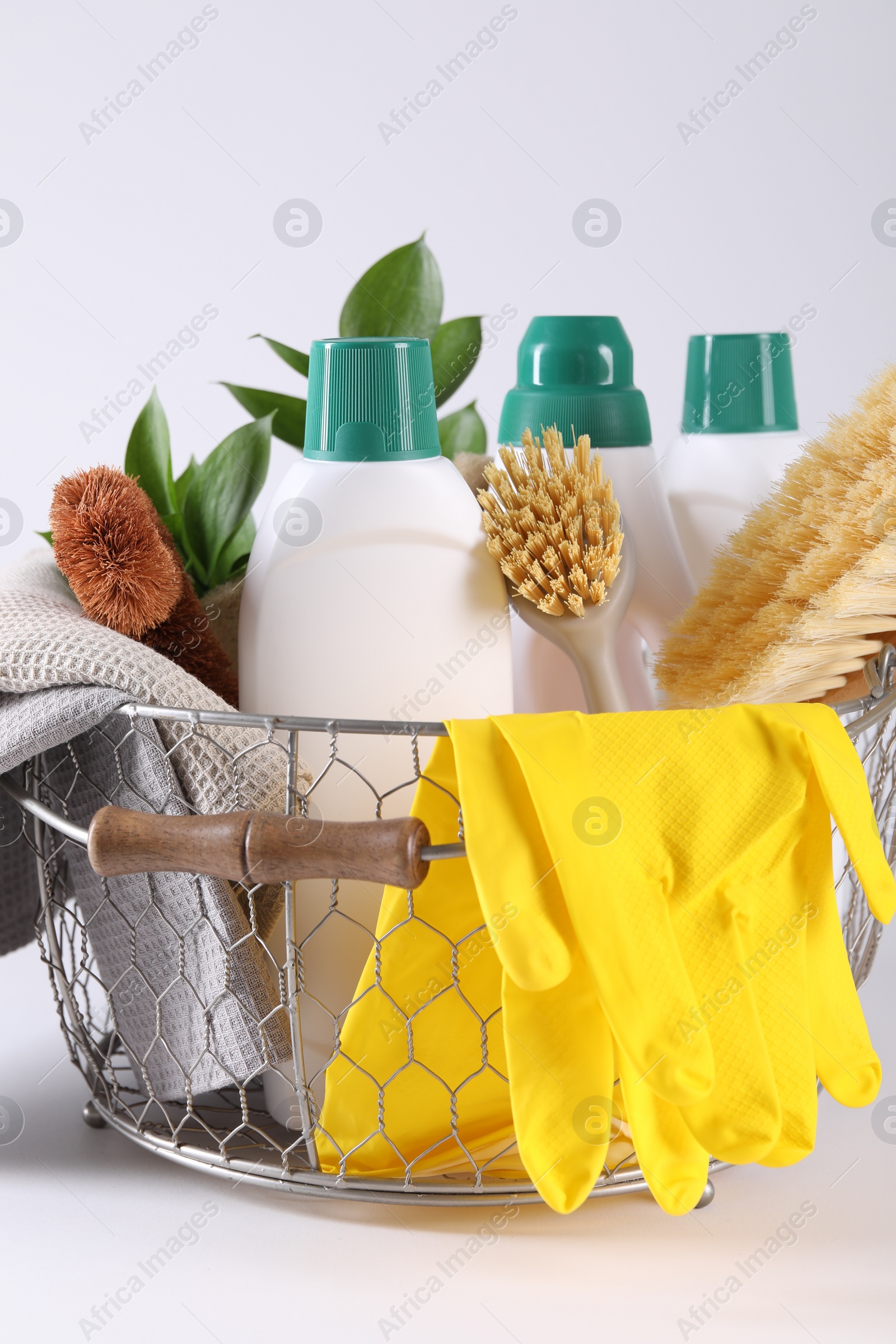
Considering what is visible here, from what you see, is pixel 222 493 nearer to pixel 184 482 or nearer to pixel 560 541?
pixel 184 482

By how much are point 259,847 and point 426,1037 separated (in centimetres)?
12

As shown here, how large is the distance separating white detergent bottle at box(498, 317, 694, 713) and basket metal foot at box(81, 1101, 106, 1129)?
300 mm

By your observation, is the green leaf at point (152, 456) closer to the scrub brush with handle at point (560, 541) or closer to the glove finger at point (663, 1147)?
the scrub brush with handle at point (560, 541)

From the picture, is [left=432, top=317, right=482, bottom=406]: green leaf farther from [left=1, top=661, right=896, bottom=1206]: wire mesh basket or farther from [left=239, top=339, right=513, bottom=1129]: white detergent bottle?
[left=1, top=661, right=896, bottom=1206]: wire mesh basket

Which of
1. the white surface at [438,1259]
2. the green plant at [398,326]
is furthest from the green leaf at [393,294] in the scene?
the white surface at [438,1259]

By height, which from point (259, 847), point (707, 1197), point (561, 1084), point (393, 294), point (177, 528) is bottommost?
point (707, 1197)

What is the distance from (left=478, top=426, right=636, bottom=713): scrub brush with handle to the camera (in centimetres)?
57

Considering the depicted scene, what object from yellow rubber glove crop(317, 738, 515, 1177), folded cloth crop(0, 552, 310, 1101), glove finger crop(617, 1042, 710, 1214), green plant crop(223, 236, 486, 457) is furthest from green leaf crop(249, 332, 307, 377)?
glove finger crop(617, 1042, 710, 1214)

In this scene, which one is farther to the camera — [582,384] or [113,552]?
[582,384]

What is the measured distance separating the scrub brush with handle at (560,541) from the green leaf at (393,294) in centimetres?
16

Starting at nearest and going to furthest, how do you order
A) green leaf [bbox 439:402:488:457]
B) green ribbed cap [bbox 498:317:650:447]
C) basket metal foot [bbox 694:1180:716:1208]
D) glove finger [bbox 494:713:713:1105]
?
1. glove finger [bbox 494:713:713:1105]
2. basket metal foot [bbox 694:1180:716:1208]
3. green ribbed cap [bbox 498:317:650:447]
4. green leaf [bbox 439:402:488:457]

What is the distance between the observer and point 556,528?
563 millimetres

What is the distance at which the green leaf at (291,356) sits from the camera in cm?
72

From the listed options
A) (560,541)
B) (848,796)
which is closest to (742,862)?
(848,796)
